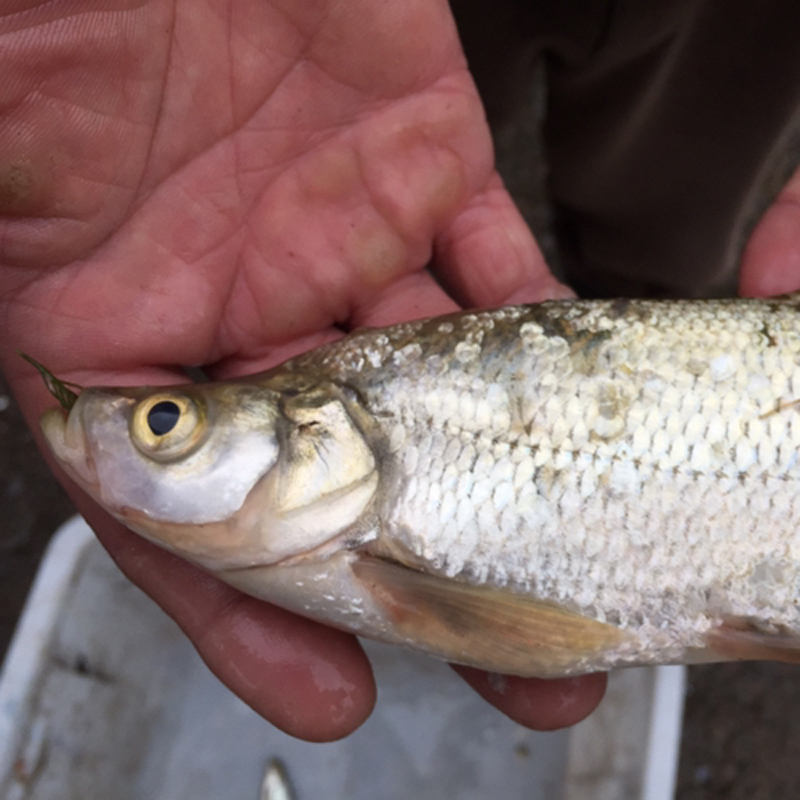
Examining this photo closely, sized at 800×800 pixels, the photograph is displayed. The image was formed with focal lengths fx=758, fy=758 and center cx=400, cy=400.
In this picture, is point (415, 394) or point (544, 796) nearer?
point (415, 394)

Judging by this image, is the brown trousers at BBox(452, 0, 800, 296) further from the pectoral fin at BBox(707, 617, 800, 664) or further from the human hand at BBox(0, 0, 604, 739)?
the pectoral fin at BBox(707, 617, 800, 664)

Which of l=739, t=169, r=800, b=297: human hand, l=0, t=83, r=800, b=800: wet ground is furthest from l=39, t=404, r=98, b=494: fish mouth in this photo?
l=0, t=83, r=800, b=800: wet ground

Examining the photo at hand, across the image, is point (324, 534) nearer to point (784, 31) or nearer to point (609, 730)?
point (609, 730)

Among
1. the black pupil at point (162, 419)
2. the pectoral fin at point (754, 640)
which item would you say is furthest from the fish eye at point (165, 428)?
the pectoral fin at point (754, 640)

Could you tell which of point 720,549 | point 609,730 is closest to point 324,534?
point 720,549

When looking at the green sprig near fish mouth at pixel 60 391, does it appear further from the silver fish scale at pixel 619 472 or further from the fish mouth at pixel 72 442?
the silver fish scale at pixel 619 472

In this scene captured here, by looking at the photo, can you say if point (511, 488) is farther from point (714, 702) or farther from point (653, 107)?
point (714, 702)
